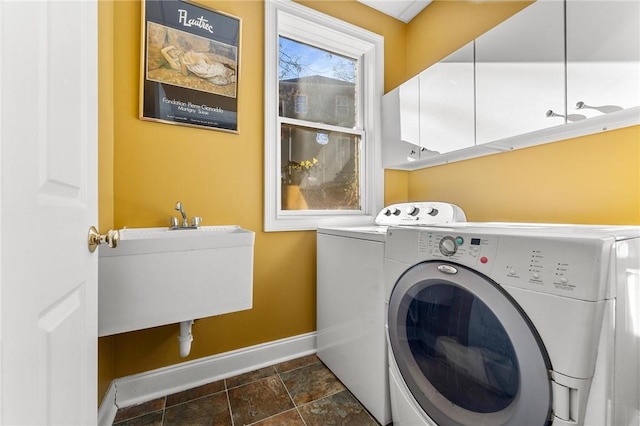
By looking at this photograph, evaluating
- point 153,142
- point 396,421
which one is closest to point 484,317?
point 396,421

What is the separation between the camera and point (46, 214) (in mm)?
471

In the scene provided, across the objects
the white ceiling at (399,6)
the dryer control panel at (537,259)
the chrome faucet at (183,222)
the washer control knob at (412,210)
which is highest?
the white ceiling at (399,6)


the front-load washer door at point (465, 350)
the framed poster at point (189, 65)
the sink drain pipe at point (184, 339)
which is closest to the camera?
the front-load washer door at point (465, 350)

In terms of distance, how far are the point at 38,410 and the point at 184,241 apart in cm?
80

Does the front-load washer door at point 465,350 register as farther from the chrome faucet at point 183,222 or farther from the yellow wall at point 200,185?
the chrome faucet at point 183,222

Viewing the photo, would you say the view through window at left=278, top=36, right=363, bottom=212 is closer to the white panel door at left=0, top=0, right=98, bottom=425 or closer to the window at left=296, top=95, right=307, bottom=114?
the window at left=296, top=95, right=307, bottom=114

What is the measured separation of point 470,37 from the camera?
1754 millimetres

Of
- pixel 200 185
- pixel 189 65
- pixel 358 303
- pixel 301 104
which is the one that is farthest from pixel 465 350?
pixel 189 65

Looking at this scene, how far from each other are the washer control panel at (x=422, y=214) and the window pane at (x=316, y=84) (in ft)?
2.71

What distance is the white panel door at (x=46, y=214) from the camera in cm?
36

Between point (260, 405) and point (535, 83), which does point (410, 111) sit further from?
point (260, 405)

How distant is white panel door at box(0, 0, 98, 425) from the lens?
0.36 meters

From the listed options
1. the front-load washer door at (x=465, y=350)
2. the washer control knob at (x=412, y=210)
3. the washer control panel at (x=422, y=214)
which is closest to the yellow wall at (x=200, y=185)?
the washer control panel at (x=422, y=214)

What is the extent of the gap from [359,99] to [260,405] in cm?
226
